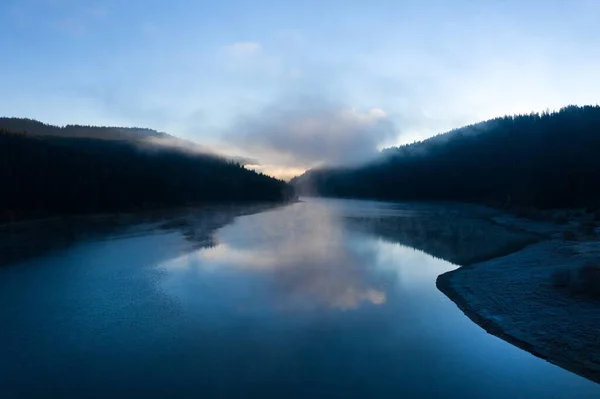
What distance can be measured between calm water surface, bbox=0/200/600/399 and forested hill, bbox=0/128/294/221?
3141cm

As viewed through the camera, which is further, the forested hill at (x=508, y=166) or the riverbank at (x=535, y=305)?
the forested hill at (x=508, y=166)

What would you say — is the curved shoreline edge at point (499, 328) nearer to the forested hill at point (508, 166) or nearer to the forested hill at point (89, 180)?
the forested hill at point (89, 180)

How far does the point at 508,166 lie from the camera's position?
108 m

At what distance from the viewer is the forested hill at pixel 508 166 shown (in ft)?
203

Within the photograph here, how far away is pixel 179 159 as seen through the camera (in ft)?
350

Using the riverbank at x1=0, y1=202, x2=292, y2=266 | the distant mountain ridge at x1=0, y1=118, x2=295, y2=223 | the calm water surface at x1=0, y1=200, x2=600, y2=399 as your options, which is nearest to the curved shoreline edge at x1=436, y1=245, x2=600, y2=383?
the calm water surface at x1=0, y1=200, x2=600, y2=399

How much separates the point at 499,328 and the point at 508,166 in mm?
106398

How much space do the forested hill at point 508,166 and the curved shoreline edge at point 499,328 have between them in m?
43.4

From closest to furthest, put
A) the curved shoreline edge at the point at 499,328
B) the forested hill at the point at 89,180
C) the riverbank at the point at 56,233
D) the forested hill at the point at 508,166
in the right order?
the curved shoreline edge at the point at 499,328 → the riverbank at the point at 56,233 → the forested hill at the point at 89,180 → the forested hill at the point at 508,166

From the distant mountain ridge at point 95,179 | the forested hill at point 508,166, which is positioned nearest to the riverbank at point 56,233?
the distant mountain ridge at point 95,179

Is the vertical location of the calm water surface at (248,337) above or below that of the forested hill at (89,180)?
below

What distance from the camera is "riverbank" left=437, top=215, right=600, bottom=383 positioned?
10.2 metres

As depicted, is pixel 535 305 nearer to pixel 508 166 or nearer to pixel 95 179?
pixel 95 179

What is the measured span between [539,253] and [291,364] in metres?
17.7
